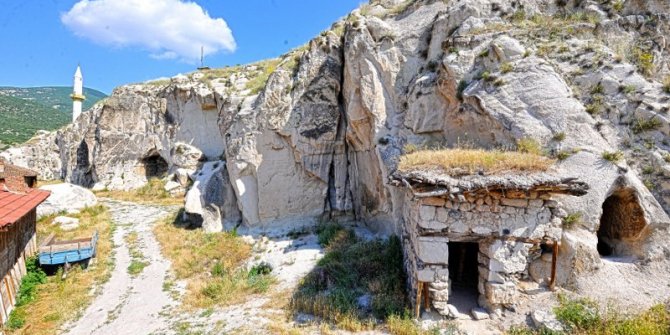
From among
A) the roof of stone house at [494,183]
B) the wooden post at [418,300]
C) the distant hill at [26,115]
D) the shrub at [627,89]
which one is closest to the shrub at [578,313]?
the roof of stone house at [494,183]

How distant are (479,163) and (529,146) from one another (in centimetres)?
208

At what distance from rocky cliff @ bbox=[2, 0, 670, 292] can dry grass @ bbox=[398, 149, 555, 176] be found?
1.53 m

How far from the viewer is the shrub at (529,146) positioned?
27.1ft

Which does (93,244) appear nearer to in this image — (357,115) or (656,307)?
(357,115)

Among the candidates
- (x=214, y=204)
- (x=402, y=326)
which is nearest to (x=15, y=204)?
(x=214, y=204)

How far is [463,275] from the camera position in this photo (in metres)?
9.35

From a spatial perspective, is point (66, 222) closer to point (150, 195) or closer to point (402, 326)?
point (150, 195)

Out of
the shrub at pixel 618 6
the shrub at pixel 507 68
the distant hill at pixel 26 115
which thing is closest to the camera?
the shrub at pixel 507 68

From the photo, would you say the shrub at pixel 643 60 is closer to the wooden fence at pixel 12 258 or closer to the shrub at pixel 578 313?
the shrub at pixel 578 313

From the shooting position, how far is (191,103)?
24766mm

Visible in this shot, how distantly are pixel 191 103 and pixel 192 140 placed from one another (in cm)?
274

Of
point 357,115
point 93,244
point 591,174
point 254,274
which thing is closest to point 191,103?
point 93,244

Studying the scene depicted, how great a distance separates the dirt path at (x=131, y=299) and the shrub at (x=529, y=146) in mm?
9899

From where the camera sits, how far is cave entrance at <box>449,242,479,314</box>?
796 centimetres
